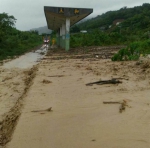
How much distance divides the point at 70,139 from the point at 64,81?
13.3ft

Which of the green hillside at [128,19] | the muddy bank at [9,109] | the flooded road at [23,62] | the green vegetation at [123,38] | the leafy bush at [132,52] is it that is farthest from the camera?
the green hillside at [128,19]

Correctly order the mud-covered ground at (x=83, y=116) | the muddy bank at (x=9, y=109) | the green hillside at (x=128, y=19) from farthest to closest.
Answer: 1. the green hillside at (x=128, y=19)
2. the muddy bank at (x=9, y=109)
3. the mud-covered ground at (x=83, y=116)

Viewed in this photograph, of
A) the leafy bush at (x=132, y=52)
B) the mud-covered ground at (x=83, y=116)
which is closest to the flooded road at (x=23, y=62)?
the leafy bush at (x=132, y=52)

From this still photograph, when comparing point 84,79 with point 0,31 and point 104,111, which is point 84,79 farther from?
point 0,31

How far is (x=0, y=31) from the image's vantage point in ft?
73.1

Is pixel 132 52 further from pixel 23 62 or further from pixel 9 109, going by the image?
pixel 9 109

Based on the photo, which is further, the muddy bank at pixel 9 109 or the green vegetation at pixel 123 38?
the green vegetation at pixel 123 38

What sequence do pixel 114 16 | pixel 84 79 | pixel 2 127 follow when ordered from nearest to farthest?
pixel 2 127
pixel 84 79
pixel 114 16

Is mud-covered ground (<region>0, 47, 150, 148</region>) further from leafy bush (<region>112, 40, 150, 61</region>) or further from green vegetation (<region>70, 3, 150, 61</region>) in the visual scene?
green vegetation (<region>70, 3, 150, 61</region>)

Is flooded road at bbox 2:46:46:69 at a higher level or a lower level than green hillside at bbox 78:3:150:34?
lower

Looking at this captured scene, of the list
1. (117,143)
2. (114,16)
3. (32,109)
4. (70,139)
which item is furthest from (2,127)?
(114,16)

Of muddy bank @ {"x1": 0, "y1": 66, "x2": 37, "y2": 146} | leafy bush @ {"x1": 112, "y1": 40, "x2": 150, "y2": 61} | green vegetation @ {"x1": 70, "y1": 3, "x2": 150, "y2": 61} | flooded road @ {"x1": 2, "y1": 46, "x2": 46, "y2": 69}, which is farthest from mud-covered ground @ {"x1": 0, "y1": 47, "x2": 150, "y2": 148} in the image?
flooded road @ {"x1": 2, "y1": 46, "x2": 46, "y2": 69}

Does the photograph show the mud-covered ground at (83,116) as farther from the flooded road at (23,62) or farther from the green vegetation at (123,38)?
the flooded road at (23,62)

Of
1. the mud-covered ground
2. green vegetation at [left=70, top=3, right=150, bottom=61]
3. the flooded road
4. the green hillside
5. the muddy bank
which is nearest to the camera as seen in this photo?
the mud-covered ground
